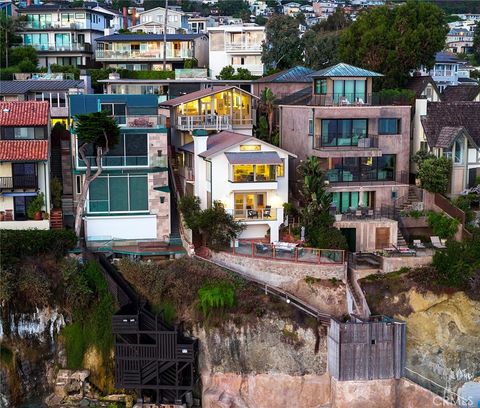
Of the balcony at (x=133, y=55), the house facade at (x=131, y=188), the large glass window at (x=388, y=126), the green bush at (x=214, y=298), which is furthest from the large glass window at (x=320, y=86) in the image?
the balcony at (x=133, y=55)

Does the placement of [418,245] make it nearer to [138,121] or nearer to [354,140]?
[354,140]

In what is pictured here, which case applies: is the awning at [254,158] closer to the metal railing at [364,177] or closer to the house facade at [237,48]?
the metal railing at [364,177]

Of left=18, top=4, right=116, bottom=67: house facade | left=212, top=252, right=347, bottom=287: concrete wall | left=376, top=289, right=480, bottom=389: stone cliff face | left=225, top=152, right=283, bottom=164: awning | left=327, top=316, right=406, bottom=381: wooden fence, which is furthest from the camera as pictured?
left=18, top=4, right=116, bottom=67: house facade

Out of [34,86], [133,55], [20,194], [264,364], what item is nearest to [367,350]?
[264,364]

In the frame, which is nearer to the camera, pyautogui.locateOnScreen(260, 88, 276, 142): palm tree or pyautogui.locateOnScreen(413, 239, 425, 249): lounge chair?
pyautogui.locateOnScreen(413, 239, 425, 249): lounge chair

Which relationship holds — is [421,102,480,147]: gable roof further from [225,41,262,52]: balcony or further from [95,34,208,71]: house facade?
[95,34,208,71]: house facade

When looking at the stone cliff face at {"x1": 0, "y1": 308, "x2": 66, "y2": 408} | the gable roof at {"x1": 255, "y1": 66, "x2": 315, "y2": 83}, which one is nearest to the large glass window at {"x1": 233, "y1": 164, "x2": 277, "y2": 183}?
the stone cliff face at {"x1": 0, "y1": 308, "x2": 66, "y2": 408}
